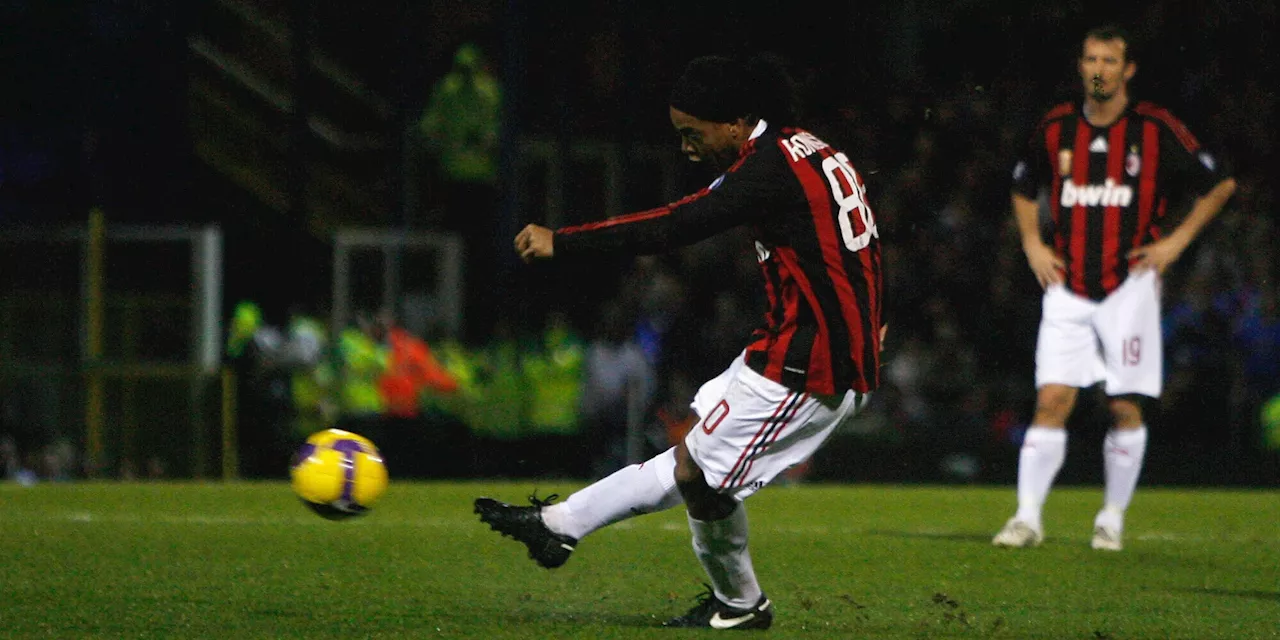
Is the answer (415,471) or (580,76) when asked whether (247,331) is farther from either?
(580,76)

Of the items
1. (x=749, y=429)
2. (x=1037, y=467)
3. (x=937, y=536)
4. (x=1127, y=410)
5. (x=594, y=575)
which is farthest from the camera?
(x=937, y=536)

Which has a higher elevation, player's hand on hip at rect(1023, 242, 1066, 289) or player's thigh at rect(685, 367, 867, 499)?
player's hand on hip at rect(1023, 242, 1066, 289)

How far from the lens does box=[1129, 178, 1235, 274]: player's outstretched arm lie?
7824 mm

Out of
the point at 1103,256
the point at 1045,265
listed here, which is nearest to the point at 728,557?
the point at 1045,265

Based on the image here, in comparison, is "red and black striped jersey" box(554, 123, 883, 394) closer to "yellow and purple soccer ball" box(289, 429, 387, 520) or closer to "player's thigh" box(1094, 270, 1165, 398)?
"yellow and purple soccer ball" box(289, 429, 387, 520)

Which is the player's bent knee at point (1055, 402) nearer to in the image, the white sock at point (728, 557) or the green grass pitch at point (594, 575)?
the green grass pitch at point (594, 575)

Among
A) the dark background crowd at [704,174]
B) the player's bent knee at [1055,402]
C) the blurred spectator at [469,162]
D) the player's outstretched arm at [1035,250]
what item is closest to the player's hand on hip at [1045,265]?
the player's outstretched arm at [1035,250]

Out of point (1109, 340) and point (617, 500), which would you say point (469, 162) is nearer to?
point (1109, 340)

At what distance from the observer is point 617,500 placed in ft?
17.3

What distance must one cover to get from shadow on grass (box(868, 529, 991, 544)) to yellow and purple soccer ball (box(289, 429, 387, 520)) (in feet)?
10.9

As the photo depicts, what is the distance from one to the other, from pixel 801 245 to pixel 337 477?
4.97 ft

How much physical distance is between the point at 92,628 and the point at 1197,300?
10860mm

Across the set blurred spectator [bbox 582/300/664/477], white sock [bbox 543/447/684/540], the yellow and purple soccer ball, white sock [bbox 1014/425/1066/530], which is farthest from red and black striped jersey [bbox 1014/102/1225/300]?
blurred spectator [bbox 582/300/664/477]

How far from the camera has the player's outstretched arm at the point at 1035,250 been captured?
7.91m
